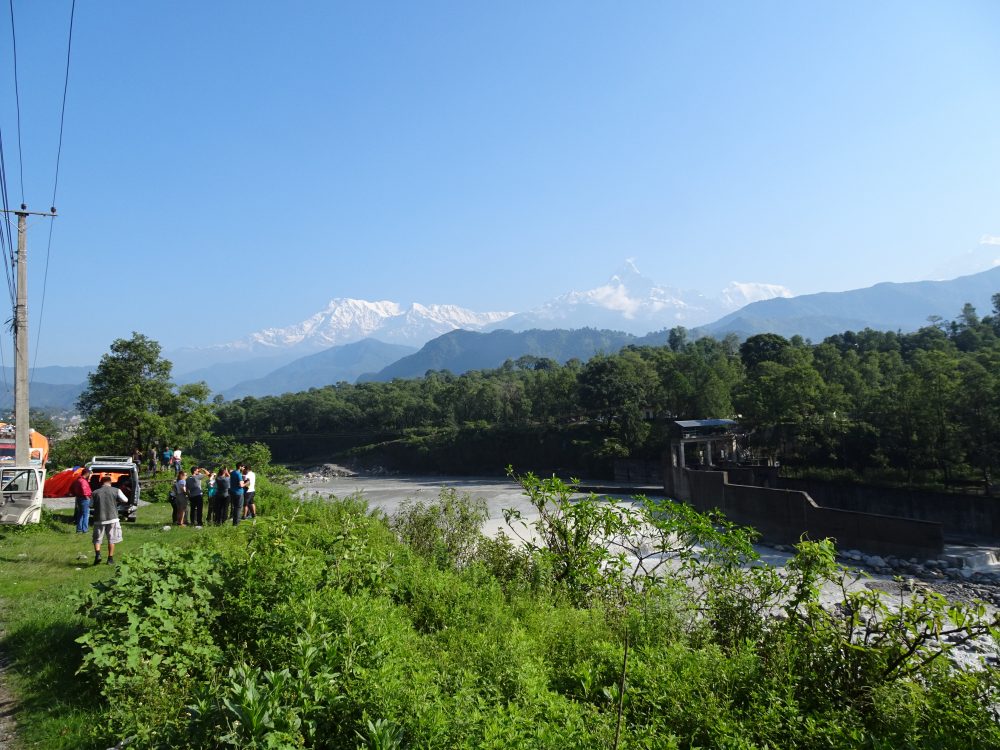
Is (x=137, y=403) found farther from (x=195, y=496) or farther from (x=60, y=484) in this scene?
(x=195, y=496)

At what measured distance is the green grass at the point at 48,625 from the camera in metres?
4.81

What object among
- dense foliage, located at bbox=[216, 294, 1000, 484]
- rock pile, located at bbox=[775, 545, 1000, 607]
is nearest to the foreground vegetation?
rock pile, located at bbox=[775, 545, 1000, 607]

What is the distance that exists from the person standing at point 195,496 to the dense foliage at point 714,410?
3527 cm

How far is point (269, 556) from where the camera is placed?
6.30m

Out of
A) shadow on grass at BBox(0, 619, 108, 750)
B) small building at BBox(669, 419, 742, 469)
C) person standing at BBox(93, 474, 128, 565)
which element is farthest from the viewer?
small building at BBox(669, 419, 742, 469)

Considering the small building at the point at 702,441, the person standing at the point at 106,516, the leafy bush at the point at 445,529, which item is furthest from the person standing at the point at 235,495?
the small building at the point at 702,441

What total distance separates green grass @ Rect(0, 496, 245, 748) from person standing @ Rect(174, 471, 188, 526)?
136 centimetres

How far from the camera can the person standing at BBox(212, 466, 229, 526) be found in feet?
46.9

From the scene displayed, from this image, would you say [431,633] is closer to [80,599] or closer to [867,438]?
[80,599]

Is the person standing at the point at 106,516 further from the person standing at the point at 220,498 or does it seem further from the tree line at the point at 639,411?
the tree line at the point at 639,411

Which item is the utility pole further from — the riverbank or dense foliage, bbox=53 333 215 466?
dense foliage, bbox=53 333 215 466

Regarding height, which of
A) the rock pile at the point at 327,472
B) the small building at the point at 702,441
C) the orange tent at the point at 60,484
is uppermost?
the orange tent at the point at 60,484

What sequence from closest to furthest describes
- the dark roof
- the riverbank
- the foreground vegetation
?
the foreground vegetation → the riverbank → the dark roof

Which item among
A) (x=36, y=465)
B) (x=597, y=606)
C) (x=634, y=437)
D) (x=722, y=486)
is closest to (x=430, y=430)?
(x=634, y=437)
